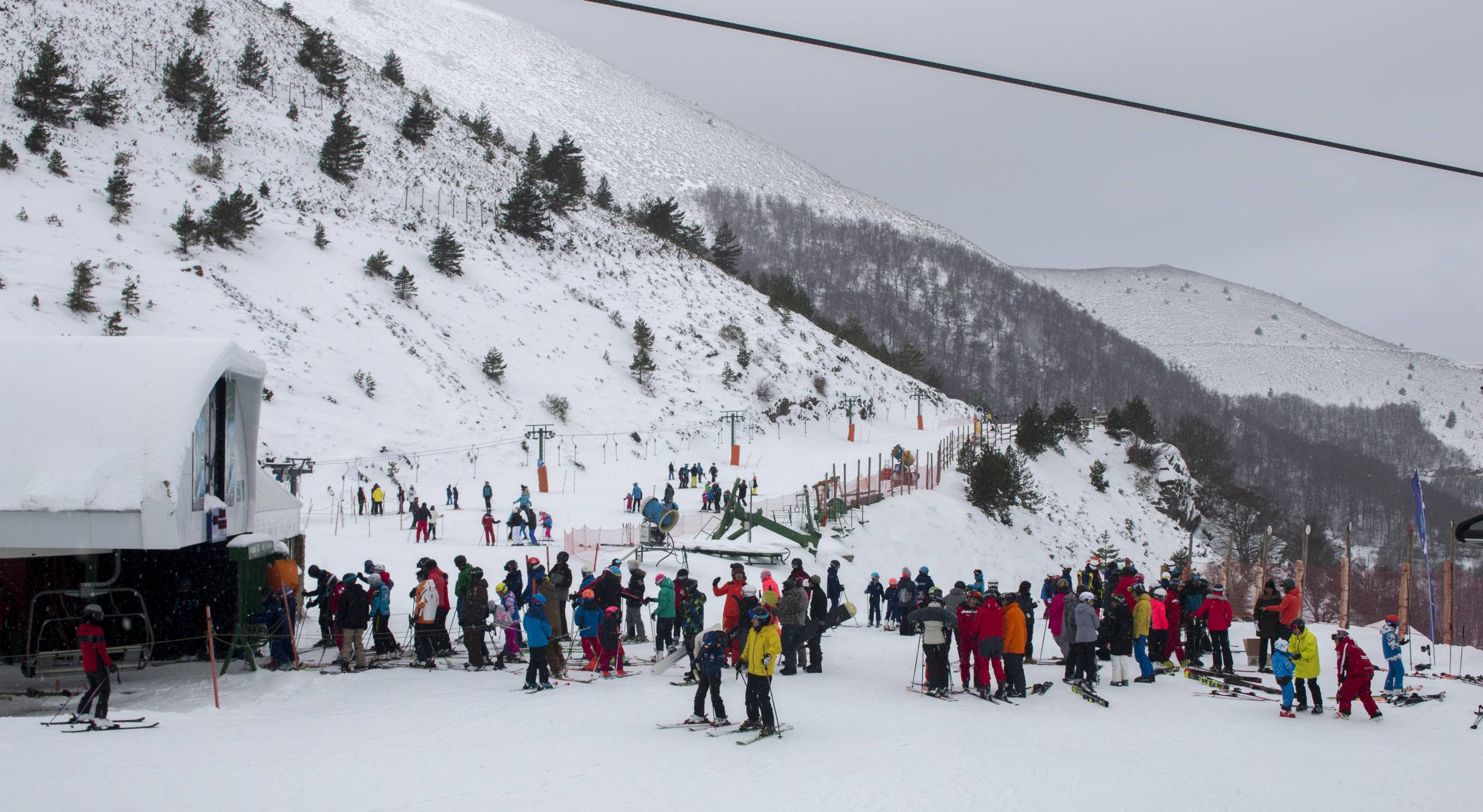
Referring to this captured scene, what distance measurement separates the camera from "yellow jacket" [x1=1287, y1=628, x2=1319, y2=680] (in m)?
11.2

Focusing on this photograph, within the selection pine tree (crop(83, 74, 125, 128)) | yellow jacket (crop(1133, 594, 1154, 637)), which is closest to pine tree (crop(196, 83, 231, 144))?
pine tree (crop(83, 74, 125, 128))

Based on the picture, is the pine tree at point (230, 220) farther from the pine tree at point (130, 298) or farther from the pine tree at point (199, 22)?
the pine tree at point (199, 22)

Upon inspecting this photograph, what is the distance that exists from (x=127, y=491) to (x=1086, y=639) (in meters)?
12.2

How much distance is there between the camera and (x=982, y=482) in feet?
125

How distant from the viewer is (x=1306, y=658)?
11.3m

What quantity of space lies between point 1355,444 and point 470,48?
165 metres

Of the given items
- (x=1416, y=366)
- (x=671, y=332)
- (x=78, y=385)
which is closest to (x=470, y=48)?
(x=671, y=332)

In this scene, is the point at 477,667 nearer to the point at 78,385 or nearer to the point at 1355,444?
the point at 78,385

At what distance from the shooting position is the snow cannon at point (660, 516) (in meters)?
22.2

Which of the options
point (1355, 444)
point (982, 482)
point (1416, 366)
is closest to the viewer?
point (982, 482)

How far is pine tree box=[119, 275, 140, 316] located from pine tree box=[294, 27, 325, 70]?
30949 mm

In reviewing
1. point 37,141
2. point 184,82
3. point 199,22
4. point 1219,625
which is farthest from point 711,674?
point 199,22

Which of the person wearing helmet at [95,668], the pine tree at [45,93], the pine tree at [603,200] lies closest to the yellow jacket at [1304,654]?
the person wearing helmet at [95,668]

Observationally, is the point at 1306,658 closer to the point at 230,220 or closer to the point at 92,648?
the point at 92,648
